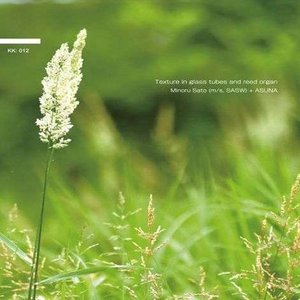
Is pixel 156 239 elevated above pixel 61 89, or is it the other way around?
pixel 61 89

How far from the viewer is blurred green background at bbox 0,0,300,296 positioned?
9.41 feet

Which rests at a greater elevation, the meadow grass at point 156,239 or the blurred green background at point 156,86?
the blurred green background at point 156,86

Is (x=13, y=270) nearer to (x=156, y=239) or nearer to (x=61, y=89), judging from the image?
(x=156, y=239)

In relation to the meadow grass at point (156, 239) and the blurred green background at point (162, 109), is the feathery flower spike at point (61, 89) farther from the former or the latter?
the blurred green background at point (162, 109)

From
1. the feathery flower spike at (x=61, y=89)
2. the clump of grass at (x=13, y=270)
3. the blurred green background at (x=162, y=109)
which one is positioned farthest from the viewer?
the blurred green background at (x=162, y=109)

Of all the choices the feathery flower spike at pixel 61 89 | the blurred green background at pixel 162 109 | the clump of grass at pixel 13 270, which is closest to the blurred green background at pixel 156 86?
the blurred green background at pixel 162 109

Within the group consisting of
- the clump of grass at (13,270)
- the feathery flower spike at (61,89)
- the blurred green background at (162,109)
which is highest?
the feathery flower spike at (61,89)

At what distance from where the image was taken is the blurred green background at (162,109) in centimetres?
287

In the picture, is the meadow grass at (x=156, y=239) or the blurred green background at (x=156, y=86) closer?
the meadow grass at (x=156, y=239)

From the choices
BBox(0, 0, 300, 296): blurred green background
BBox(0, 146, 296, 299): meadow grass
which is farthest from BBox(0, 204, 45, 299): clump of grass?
BBox(0, 0, 300, 296): blurred green background

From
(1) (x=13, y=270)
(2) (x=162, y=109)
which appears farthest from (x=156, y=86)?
(1) (x=13, y=270)

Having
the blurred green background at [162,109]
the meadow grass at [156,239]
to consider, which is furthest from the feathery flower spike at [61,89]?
the blurred green background at [162,109]

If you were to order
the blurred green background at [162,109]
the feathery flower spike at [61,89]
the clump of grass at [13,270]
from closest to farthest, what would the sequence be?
the feathery flower spike at [61,89], the clump of grass at [13,270], the blurred green background at [162,109]

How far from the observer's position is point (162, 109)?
2928 mm
